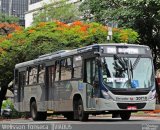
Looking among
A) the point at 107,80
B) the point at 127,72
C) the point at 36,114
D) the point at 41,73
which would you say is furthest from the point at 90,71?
the point at 36,114

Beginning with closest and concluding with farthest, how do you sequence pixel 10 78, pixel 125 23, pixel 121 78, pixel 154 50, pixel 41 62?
pixel 121 78 < pixel 41 62 < pixel 10 78 < pixel 125 23 < pixel 154 50

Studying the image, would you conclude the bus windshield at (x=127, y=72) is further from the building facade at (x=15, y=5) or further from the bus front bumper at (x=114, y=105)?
the building facade at (x=15, y=5)

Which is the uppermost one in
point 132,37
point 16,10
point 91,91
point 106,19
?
point 16,10

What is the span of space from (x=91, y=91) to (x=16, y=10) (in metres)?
99.8

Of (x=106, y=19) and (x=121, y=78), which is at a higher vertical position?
(x=106, y=19)

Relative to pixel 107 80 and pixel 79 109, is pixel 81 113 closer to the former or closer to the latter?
pixel 79 109

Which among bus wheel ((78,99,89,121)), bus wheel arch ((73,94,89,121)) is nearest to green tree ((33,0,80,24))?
bus wheel arch ((73,94,89,121))

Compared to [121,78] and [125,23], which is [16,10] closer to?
[125,23]

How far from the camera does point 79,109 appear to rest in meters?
20.2

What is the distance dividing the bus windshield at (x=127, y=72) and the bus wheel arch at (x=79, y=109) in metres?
1.77

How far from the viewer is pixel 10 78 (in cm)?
3706

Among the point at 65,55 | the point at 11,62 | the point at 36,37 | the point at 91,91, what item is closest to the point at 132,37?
the point at 36,37

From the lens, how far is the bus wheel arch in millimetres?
19828

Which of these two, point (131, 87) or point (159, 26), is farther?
point (159, 26)
